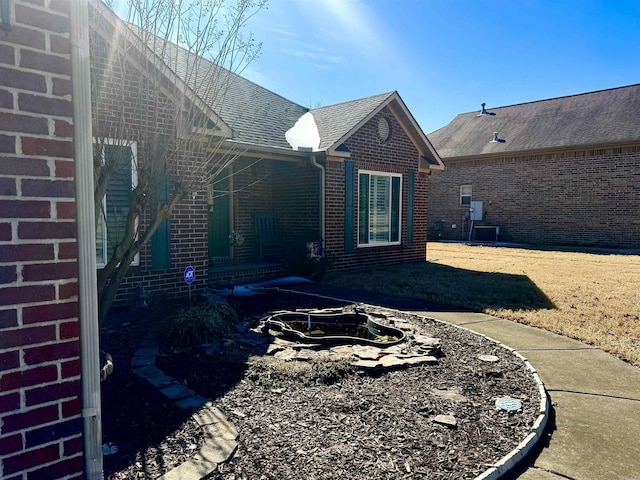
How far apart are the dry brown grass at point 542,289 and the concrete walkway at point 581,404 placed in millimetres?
418

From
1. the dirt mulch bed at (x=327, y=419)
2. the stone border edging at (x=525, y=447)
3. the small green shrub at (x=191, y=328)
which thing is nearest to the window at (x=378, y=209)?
the small green shrub at (x=191, y=328)

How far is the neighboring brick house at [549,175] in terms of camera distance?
17.9 m

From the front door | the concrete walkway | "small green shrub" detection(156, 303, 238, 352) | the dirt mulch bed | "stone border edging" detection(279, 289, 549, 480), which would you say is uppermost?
the front door

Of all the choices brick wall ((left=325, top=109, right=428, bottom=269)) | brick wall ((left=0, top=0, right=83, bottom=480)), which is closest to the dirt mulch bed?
brick wall ((left=0, top=0, right=83, bottom=480))

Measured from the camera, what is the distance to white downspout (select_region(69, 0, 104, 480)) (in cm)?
189

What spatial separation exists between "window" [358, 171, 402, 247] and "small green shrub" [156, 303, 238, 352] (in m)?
5.98

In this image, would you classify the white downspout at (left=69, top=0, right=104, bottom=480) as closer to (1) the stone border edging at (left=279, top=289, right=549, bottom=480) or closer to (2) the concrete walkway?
(1) the stone border edging at (left=279, top=289, right=549, bottom=480)

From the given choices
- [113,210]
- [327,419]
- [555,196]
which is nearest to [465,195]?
[555,196]

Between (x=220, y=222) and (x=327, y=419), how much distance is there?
713cm

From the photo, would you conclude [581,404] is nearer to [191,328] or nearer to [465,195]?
[191,328]

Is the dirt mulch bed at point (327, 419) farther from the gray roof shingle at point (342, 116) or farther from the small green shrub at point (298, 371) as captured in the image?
the gray roof shingle at point (342, 116)

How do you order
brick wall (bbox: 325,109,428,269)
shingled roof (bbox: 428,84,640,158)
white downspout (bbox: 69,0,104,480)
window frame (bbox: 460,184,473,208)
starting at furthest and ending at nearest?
window frame (bbox: 460,184,473,208), shingled roof (bbox: 428,84,640,158), brick wall (bbox: 325,109,428,269), white downspout (bbox: 69,0,104,480)

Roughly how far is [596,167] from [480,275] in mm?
11634

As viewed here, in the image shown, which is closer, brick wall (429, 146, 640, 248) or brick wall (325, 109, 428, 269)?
brick wall (325, 109, 428, 269)
